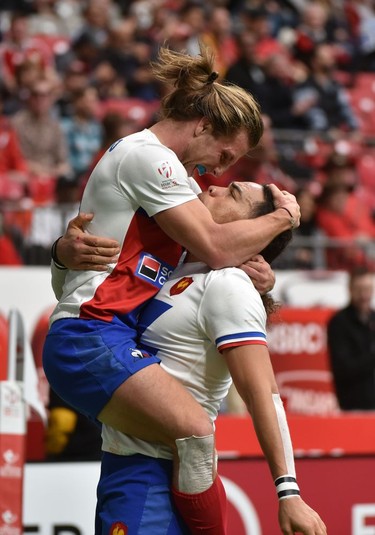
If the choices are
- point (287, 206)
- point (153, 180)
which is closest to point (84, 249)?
point (153, 180)

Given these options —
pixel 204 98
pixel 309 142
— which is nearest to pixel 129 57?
pixel 309 142

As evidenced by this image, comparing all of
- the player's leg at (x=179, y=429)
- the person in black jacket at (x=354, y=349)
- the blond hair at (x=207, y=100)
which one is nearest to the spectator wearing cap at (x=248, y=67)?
the person in black jacket at (x=354, y=349)

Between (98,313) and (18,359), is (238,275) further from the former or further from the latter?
(18,359)

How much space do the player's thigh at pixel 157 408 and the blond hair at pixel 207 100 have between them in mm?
848

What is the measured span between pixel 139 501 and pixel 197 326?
0.57 metres

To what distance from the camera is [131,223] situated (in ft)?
11.0

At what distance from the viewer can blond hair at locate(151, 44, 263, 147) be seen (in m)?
3.43

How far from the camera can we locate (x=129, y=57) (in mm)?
12242

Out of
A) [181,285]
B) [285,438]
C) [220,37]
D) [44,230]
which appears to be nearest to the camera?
[285,438]

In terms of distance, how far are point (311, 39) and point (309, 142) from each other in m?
3.85

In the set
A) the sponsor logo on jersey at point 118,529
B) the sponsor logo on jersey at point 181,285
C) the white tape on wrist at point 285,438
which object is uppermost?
the sponsor logo on jersey at point 181,285

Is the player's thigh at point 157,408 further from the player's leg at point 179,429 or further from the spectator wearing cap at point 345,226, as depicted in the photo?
the spectator wearing cap at point 345,226

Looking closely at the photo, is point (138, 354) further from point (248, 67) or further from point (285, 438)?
point (248, 67)

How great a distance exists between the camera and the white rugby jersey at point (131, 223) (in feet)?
10.8
